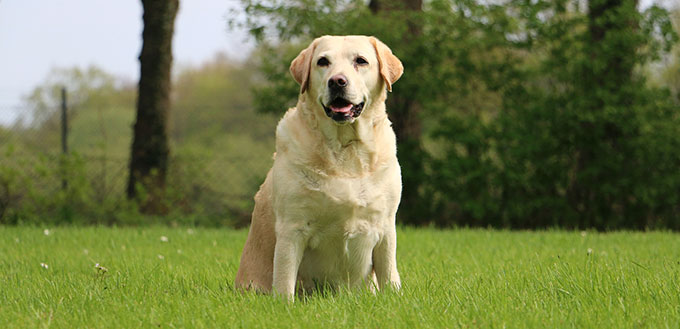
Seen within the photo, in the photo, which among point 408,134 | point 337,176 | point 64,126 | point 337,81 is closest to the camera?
point 337,81

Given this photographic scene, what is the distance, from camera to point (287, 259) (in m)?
3.61

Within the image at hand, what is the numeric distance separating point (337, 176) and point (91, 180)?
24.3 ft

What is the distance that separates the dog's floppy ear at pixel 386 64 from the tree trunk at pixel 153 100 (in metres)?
6.63

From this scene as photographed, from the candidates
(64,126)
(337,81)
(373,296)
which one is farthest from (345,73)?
(64,126)

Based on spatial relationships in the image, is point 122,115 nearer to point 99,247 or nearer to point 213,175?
point 213,175

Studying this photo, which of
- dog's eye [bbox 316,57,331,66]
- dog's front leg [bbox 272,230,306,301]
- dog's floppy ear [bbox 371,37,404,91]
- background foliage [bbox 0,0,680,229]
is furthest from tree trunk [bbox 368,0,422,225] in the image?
dog's front leg [bbox 272,230,306,301]

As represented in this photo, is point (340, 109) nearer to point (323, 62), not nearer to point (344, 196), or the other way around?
point (323, 62)

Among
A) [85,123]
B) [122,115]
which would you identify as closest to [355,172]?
[85,123]

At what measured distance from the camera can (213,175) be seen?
417 inches

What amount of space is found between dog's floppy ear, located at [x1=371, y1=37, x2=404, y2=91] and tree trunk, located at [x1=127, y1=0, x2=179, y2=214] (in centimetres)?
663

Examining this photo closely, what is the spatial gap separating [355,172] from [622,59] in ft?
23.7

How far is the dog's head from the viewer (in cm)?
354

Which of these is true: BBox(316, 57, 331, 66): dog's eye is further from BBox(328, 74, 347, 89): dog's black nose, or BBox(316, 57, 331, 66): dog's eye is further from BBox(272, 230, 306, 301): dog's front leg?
BBox(272, 230, 306, 301): dog's front leg

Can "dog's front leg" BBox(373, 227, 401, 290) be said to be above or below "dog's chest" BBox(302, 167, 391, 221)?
below
